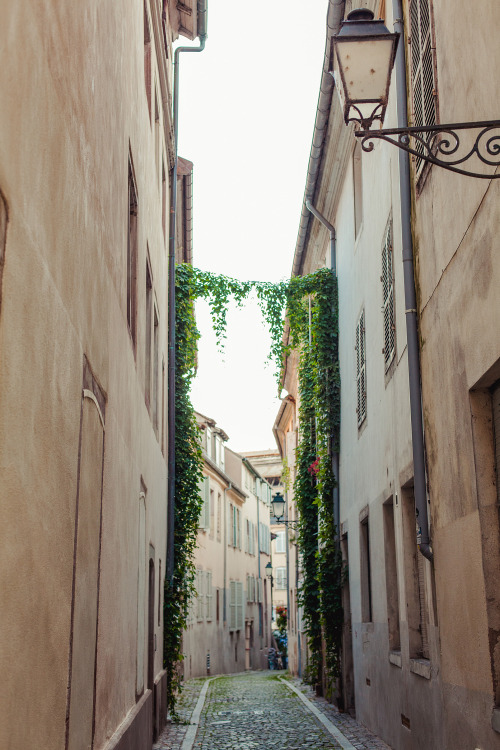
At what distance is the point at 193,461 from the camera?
1609 cm

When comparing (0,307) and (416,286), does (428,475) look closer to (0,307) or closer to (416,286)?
(416,286)

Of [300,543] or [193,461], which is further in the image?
[300,543]

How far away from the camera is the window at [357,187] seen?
13867mm

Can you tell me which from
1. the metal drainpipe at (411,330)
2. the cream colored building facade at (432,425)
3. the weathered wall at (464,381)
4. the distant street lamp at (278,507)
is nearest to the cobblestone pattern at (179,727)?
the cream colored building facade at (432,425)

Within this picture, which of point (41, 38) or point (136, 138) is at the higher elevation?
point (136, 138)

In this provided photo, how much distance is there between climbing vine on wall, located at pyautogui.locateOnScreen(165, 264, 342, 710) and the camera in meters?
15.1

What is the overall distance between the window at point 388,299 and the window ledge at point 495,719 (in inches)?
193

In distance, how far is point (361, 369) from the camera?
1330cm

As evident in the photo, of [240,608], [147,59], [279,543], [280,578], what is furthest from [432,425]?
[280,578]

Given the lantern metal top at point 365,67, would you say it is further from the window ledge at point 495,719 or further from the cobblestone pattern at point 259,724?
the cobblestone pattern at point 259,724

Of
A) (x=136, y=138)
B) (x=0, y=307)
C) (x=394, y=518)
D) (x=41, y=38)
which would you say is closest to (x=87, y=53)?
(x=41, y=38)

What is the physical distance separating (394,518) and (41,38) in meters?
7.68

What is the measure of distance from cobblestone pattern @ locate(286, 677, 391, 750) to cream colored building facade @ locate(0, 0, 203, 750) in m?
2.81

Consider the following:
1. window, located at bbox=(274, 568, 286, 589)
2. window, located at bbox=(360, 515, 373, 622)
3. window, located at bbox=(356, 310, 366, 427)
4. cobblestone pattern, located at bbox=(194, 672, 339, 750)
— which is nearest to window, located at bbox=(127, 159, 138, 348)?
window, located at bbox=(356, 310, 366, 427)
